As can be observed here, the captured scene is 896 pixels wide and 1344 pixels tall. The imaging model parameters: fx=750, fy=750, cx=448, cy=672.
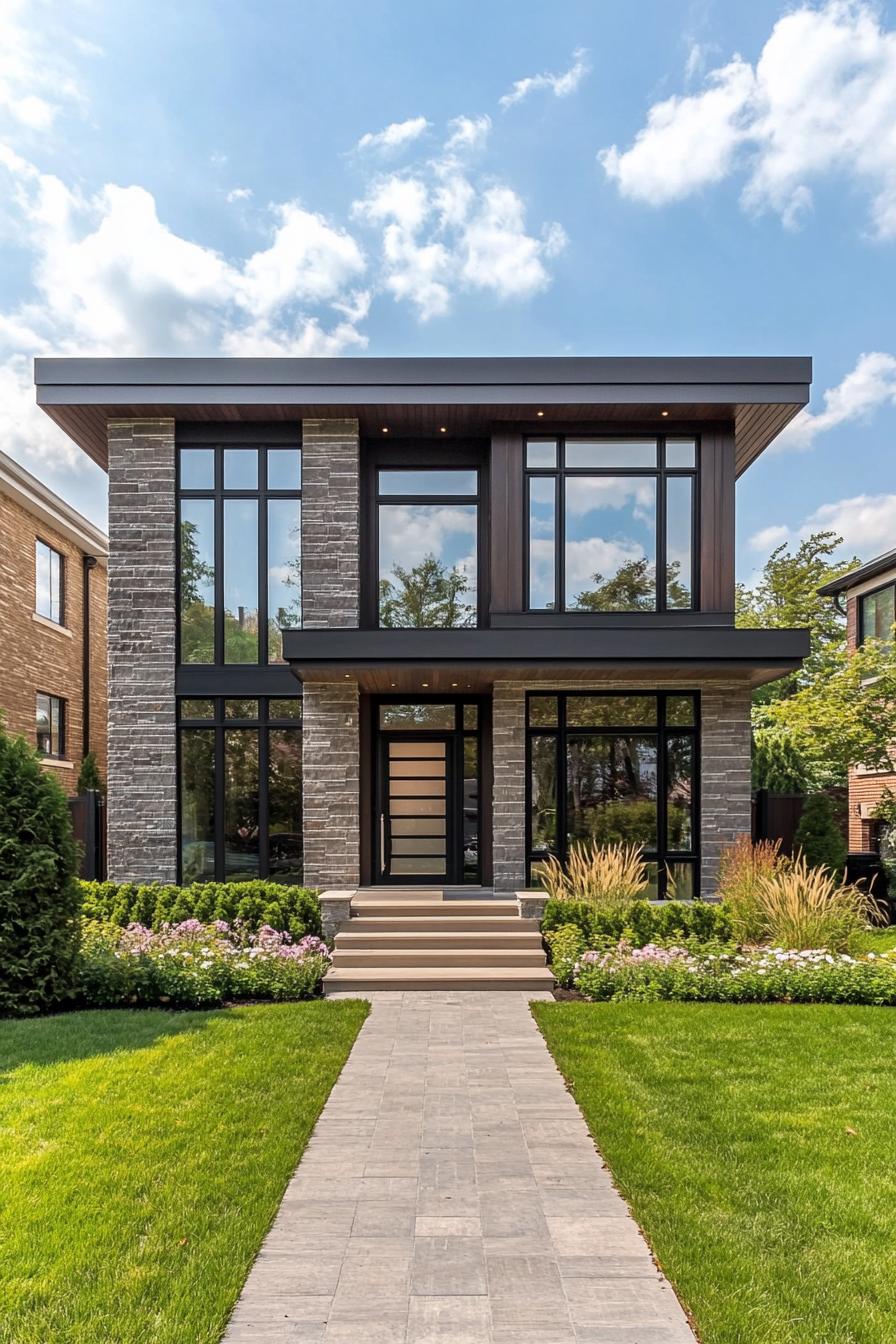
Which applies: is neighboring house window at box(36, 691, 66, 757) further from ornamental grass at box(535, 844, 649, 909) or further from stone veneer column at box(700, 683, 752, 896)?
stone veneer column at box(700, 683, 752, 896)

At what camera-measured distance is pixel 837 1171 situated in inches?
153

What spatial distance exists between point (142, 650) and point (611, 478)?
6965mm

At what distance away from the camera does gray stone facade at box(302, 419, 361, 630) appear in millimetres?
10414

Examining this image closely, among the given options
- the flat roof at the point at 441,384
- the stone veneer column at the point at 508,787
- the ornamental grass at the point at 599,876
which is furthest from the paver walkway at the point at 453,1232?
the flat roof at the point at 441,384

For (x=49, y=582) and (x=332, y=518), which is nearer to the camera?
(x=332, y=518)

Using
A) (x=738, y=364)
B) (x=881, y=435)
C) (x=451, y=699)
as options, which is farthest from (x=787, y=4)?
(x=881, y=435)

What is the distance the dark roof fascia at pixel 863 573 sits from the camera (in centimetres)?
1648

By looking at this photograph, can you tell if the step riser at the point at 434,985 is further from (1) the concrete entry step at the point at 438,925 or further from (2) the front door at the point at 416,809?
(2) the front door at the point at 416,809

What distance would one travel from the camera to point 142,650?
10.4 m

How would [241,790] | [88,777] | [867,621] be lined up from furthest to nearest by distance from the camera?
[867,621]
[88,777]
[241,790]

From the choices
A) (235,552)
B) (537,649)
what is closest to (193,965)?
(537,649)

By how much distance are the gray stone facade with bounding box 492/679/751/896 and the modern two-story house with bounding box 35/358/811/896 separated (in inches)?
1.2

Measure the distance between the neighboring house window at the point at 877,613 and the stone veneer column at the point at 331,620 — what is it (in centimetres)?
1246

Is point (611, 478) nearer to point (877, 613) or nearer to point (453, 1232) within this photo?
point (453, 1232)
